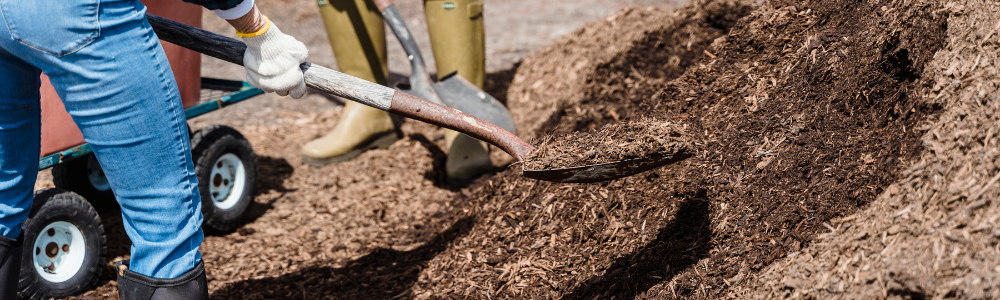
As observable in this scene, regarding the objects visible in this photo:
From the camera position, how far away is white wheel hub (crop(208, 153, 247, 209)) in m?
2.90

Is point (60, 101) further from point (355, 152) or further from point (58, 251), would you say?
point (355, 152)

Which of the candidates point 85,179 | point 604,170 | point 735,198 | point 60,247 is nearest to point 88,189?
point 85,179

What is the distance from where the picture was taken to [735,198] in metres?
2.10

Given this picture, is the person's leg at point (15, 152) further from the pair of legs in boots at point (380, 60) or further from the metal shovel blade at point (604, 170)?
the pair of legs in boots at point (380, 60)

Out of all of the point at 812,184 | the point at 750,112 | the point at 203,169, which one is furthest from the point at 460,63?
the point at 812,184

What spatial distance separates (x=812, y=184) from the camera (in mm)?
1992

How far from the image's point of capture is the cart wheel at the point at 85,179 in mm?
2828

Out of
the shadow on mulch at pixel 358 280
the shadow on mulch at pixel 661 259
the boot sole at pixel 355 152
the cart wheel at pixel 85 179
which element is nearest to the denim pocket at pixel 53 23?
the shadow on mulch at pixel 358 280

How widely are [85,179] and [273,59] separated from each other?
5.52 ft

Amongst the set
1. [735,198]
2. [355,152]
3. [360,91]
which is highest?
[360,91]

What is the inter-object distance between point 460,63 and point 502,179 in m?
0.79

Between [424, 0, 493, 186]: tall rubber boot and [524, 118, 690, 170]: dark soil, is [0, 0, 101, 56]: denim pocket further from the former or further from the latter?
[424, 0, 493, 186]: tall rubber boot

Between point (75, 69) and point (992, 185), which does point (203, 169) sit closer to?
point (75, 69)

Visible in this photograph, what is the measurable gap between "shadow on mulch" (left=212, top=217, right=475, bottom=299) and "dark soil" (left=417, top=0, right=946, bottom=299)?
106mm
